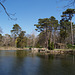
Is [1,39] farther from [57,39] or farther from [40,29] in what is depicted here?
[57,39]

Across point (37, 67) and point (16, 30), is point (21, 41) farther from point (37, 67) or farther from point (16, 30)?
point (37, 67)

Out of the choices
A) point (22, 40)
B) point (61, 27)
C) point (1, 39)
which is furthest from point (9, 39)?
point (61, 27)

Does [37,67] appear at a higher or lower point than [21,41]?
lower

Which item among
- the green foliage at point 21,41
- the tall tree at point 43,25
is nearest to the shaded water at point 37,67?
the tall tree at point 43,25

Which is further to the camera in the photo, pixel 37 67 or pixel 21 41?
pixel 21 41

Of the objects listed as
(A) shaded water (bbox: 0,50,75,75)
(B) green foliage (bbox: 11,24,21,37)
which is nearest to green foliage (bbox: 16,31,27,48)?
(B) green foliage (bbox: 11,24,21,37)

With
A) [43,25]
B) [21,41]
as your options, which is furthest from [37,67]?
[21,41]

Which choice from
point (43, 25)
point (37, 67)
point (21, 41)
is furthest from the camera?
point (21, 41)

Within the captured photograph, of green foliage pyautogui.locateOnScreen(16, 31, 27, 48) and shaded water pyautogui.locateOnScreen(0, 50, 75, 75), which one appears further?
green foliage pyautogui.locateOnScreen(16, 31, 27, 48)

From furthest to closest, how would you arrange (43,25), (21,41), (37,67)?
1. (21,41)
2. (43,25)
3. (37,67)

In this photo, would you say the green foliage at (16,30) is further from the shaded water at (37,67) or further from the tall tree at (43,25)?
the shaded water at (37,67)

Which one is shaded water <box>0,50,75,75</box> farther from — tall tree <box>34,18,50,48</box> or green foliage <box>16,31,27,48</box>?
green foliage <box>16,31,27,48</box>

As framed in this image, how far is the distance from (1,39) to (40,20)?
1793 centimetres

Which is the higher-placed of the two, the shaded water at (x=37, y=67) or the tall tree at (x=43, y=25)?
the tall tree at (x=43, y=25)
